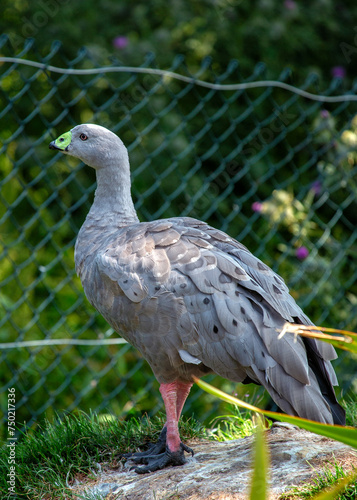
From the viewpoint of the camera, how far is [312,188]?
451 centimetres

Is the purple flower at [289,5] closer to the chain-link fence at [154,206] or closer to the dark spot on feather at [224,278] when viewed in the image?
the chain-link fence at [154,206]

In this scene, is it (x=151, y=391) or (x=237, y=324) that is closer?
(x=237, y=324)

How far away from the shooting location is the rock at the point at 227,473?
7.57ft

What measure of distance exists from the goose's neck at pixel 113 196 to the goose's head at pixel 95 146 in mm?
38

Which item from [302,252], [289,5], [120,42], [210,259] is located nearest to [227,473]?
[210,259]

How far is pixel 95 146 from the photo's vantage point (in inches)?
121

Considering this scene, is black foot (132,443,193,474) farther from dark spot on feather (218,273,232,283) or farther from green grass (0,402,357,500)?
dark spot on feather (218,273,232,283)

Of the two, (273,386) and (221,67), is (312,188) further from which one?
(273,386)

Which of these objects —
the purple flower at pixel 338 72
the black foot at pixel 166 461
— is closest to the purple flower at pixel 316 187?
the purple flower at pixel 338 72

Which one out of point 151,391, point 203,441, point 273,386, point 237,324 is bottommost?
point 151,391

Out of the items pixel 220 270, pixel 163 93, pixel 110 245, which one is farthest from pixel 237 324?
pixel 163 93

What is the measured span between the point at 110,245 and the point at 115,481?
33.8 inches

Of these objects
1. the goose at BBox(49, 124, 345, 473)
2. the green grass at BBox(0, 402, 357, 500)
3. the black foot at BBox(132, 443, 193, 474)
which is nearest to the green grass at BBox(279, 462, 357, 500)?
the goose at BBox(49, 124, 345, 473)

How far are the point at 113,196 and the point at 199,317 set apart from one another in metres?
0.80
